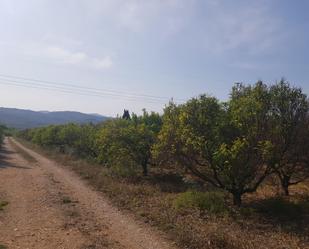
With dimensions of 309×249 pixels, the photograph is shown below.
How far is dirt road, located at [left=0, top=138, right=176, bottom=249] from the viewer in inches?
416

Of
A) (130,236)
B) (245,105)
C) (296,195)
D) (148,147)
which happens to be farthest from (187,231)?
(148,147)

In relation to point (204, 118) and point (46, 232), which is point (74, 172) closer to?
point (204, 118)

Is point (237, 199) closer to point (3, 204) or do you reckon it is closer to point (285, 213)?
point (285, 213)

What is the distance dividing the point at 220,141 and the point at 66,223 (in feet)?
21.9

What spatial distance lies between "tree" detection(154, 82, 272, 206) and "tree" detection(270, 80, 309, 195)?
2.48 feet

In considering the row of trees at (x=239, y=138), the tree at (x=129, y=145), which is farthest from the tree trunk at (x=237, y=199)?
the tree at (x=129, y=145)

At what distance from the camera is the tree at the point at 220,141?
14875 millimetres

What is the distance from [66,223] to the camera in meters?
12.6

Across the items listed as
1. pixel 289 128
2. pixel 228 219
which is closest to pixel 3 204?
pixel 228 219

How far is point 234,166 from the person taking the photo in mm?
14852

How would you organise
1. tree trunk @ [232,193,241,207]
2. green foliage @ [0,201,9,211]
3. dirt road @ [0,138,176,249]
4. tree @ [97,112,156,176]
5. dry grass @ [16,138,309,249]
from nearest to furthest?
1. dirt road @ [0,138,176,249]
2. dry grass @ [16,138,309,249]
3. green foliage @ [0,201,9,211]
4. tree trunk @ [232,193,241,207]
5. tree @ [97,112,156,176]

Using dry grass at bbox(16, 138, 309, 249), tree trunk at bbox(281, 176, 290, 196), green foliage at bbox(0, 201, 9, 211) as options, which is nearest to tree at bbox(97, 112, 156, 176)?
dry grass at bbox(16, 138, 309, 249)

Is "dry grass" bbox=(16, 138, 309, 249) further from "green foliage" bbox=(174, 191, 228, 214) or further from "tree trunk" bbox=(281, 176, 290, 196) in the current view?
"tree trunk" bbox=(281, 176, 290, 196)

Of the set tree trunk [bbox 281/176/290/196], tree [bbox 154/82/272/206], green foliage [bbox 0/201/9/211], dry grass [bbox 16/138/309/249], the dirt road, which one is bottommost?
green foliage [bbox 0/201/9/211]
